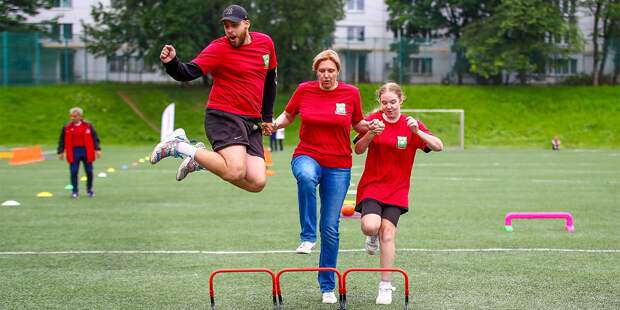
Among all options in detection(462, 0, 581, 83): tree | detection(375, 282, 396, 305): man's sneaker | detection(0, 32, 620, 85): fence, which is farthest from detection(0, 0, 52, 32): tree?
detection(375, 282, 396, 305): man's sneaker

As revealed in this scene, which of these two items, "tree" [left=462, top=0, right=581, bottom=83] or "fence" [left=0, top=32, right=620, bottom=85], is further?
"tree" [left=462, top=0, right=581, bottom=83]

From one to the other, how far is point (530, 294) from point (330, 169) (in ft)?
6.78

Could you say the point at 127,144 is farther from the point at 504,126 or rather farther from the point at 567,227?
the point at 567,227

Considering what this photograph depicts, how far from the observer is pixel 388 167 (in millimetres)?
8914

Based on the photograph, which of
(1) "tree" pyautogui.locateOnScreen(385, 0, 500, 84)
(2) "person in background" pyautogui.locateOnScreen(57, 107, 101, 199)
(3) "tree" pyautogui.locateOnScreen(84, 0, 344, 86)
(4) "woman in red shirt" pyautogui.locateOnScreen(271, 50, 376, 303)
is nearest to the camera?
(4) "woman in red shirt" pyautogui.locateOnScreen(271, 50, 376, 303)

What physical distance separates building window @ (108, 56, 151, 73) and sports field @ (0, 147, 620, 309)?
3822cm

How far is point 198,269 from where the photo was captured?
10.7 metres

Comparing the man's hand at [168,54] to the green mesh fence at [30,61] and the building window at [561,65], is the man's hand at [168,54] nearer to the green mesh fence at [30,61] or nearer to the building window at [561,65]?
the green mesh fence at [30,61]

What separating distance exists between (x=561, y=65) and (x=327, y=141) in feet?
178

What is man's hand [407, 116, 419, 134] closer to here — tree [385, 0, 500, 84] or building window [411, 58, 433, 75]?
building window [411, 58, 433, 75]

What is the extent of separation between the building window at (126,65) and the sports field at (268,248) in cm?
3822

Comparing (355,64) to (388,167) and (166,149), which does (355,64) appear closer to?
(166,149)

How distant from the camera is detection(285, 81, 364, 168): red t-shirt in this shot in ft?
30.0

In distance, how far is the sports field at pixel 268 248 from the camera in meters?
9.00
